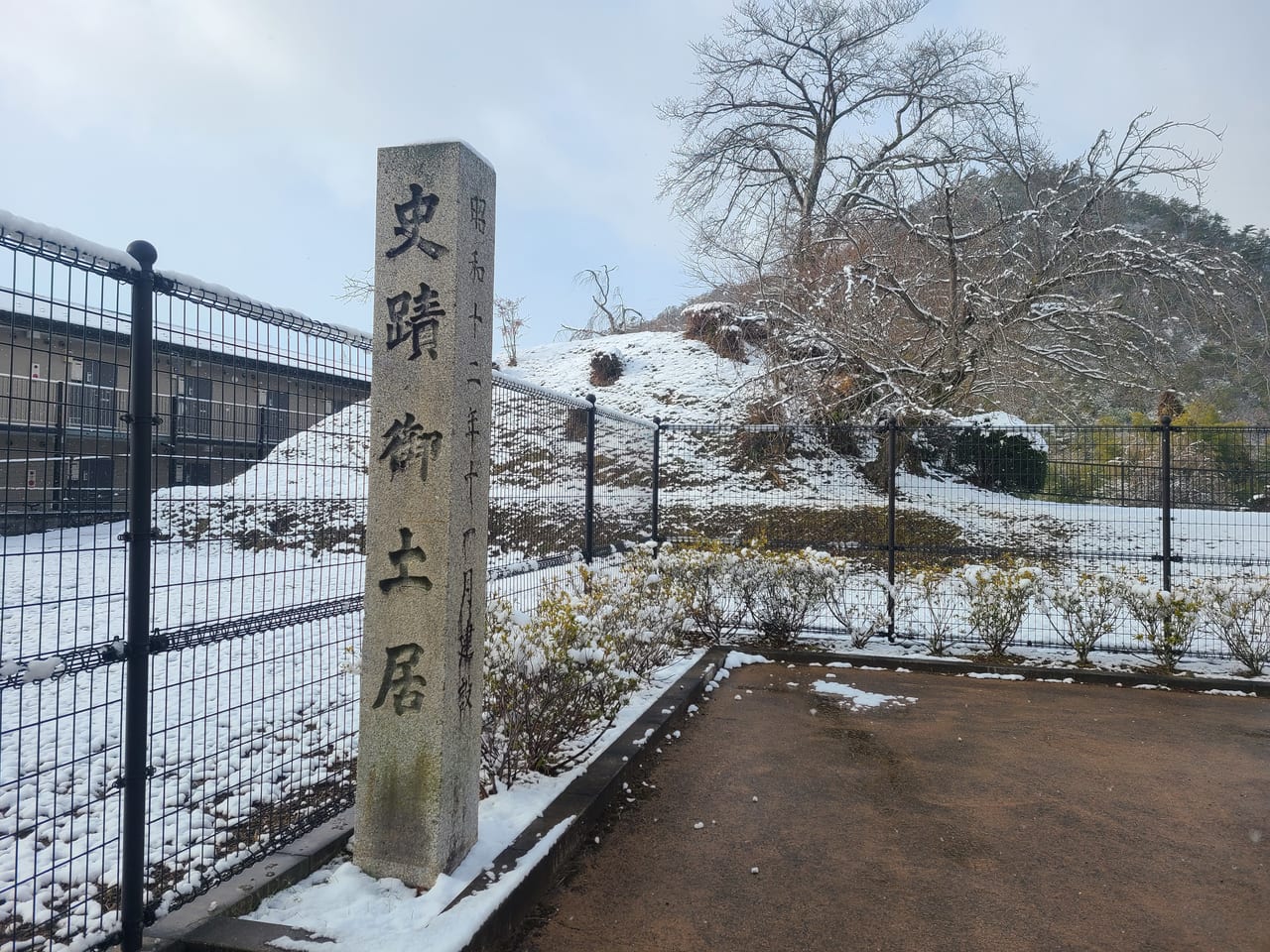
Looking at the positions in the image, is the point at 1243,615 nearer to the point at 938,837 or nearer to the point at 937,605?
the point at 937,605

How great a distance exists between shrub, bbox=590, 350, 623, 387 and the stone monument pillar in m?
18.9

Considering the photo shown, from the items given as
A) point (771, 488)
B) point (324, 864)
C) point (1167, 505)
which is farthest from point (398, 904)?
point (771, 488)

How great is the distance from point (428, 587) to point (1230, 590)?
23.6ft

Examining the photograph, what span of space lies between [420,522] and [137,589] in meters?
0.94

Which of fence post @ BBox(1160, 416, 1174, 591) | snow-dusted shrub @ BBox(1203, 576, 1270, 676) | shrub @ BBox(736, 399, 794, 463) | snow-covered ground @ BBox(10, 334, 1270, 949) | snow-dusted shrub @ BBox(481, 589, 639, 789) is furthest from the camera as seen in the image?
shrub @ BBox(736, 399, 794, 463)

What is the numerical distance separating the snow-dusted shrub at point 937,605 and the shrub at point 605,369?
1484 centimetres

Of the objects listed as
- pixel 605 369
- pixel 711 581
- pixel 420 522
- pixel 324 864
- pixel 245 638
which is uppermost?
pixel 605 369

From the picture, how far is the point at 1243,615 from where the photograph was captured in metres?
6.73

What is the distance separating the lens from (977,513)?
10391 millimetres

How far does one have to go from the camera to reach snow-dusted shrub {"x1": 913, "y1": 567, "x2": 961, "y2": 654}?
7668mm

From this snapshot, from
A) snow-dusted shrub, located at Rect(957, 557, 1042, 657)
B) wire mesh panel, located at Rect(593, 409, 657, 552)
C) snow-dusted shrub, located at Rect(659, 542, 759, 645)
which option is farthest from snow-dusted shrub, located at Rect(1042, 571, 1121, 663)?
wire mesh panel, located at Rect(593, 409, 657, 552)

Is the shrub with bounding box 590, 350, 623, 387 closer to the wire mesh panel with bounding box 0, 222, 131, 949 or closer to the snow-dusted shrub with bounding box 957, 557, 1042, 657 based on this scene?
the snow-dusted shrub with bounding box 957, 557, 1042, 657

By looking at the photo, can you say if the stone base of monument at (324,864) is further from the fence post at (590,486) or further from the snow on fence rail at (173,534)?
the fence post at (590,486)

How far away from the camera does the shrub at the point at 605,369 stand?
873 inches
